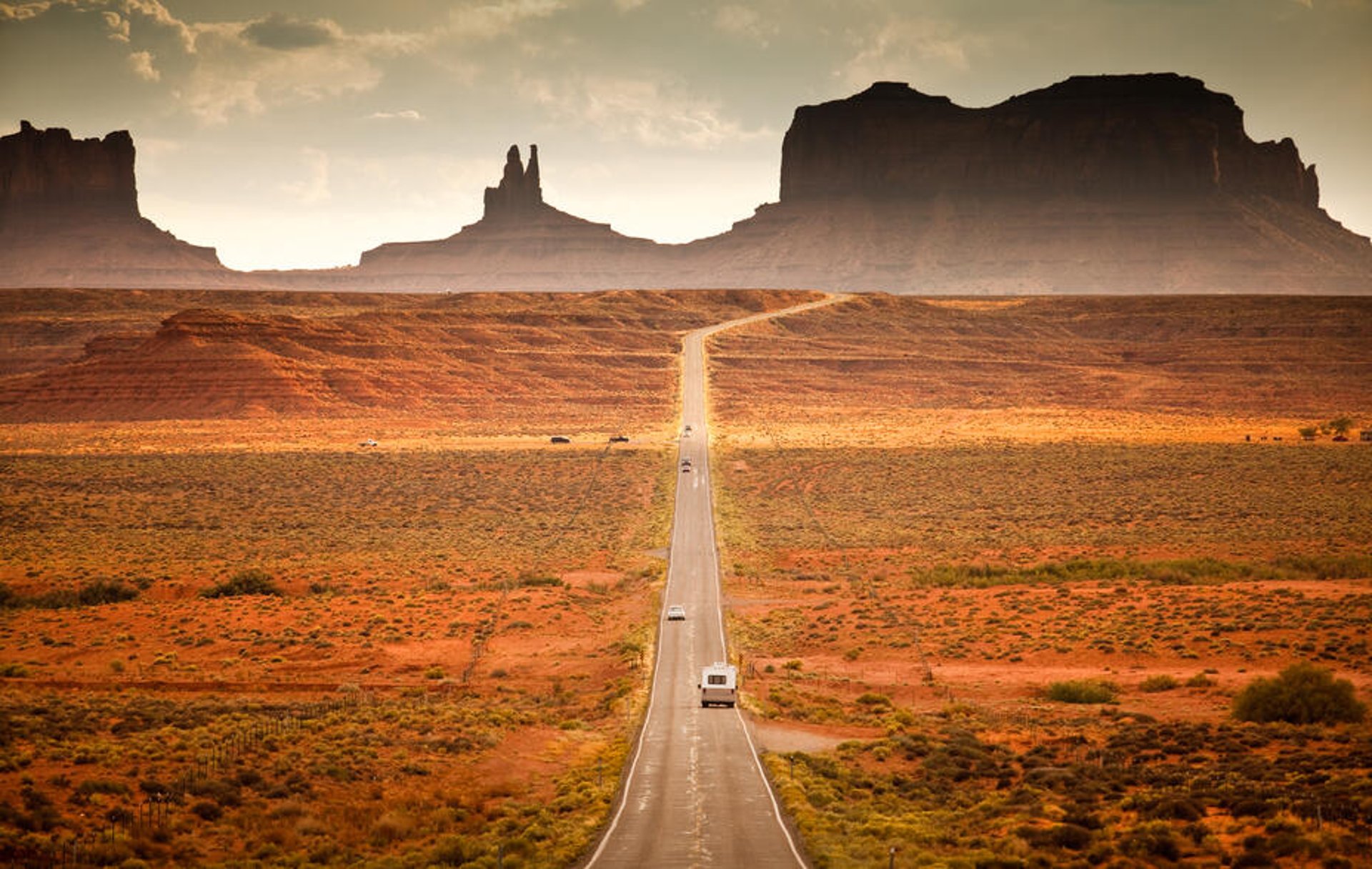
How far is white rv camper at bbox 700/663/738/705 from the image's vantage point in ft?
101

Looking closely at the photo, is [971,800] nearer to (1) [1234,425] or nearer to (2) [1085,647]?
(2) [1085,647]

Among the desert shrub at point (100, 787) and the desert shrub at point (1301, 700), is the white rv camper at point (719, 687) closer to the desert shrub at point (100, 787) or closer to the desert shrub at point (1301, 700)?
the desert shrub at point (1301, 700)

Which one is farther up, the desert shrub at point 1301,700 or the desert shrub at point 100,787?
the desert shrub at point 1301,700

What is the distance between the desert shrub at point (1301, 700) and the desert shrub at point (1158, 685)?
154 inches

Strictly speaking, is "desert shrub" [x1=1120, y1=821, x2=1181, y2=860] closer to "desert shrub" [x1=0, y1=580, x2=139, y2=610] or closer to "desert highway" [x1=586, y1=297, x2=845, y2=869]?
"desert highway" [x1=586, y1=297, x2=845, y2=869]

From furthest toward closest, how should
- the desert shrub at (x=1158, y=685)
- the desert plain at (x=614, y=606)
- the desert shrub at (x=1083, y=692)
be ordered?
the desert shrub at (x=1158, y=685), the desert shrub at (x=1083, y=692), the desert plain at (x=614, y=606)

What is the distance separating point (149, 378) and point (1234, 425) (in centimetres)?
10238

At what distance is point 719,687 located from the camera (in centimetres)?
3075

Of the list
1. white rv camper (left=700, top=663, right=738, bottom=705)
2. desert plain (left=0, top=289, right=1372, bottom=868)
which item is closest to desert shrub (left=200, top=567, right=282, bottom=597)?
desert plain (left=0, top=289, right=1372, bottom=868)

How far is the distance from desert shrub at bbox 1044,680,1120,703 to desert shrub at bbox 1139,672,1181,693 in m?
0.78

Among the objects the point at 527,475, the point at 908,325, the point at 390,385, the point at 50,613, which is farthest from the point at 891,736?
the point at 908,325

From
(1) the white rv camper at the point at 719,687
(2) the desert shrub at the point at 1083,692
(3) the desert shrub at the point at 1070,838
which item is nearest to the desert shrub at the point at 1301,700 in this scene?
(2) the desert shrub at the point at 1083,692

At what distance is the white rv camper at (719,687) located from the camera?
101ft

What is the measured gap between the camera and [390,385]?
390ft
